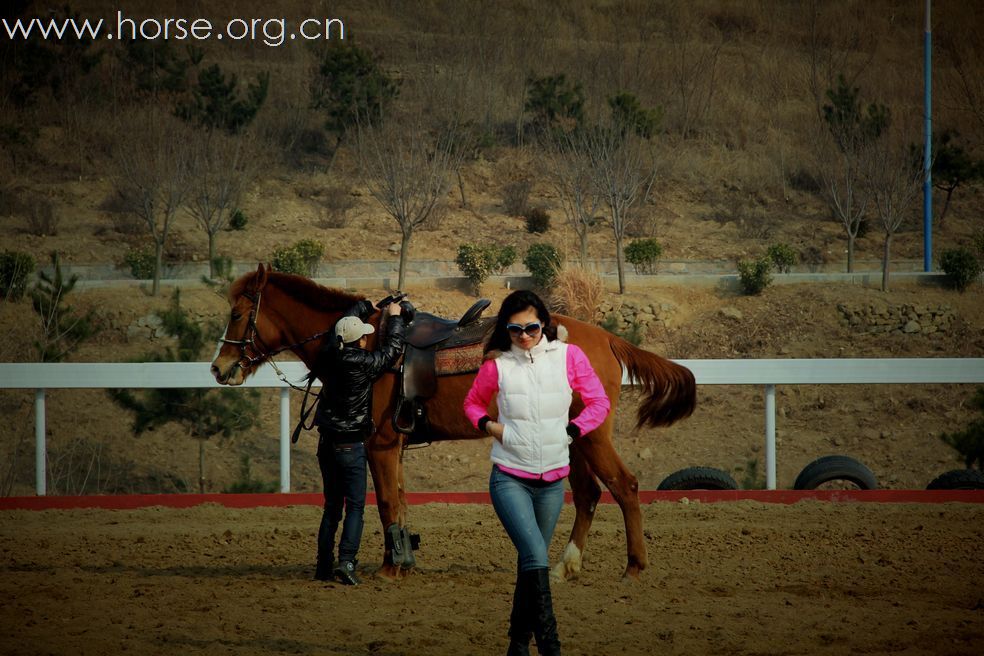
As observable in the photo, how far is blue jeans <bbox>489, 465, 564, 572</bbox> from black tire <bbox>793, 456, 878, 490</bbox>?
6.22 m

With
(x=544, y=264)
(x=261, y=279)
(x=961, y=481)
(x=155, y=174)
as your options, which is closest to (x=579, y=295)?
(x=544, y=264)

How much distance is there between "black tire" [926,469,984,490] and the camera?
34.6ft

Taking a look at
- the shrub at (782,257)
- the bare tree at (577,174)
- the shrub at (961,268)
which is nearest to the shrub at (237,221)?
the bare tree at (577,174)

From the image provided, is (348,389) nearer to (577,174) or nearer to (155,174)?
(577,174)

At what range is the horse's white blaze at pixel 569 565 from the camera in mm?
7371

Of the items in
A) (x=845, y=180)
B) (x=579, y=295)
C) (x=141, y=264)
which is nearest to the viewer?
(x=579, y=295)

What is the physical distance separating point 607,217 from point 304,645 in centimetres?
3248

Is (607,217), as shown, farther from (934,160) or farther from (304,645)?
(304,645)

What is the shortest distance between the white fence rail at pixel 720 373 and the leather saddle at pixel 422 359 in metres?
3.81

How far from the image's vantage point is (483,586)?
23.8 feet

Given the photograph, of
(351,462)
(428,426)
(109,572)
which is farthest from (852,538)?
(109,572)

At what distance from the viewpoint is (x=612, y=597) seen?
6824mm

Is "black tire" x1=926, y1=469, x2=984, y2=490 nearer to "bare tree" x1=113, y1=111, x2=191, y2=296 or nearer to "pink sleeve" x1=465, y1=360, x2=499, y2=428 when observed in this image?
"pink sleeve" x1=465, y1=360, x2=499, y2=428

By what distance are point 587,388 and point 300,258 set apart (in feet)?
79.7
